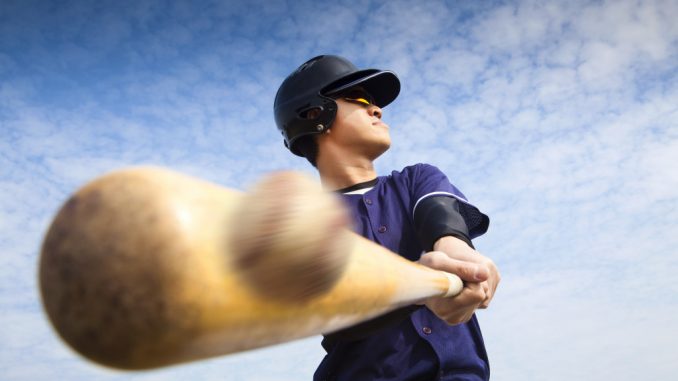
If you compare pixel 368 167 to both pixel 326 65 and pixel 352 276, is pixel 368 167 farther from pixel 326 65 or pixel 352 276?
pixel 352 276

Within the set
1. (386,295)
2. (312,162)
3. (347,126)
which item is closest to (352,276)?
(386,295)

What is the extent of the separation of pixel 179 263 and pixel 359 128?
106 inches

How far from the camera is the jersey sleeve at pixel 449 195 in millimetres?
2986

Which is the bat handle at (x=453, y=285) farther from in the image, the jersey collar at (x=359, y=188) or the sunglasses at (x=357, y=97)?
the sunglasses at (x=357, y=97)

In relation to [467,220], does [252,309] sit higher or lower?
higher

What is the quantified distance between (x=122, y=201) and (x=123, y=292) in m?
0.15

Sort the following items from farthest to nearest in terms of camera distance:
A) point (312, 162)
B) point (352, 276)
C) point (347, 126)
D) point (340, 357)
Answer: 1. point (312, 162)
2. point (347, 126)
3. point (340, 357)
4. point (352, 276)

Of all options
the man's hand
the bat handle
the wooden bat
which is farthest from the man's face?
the wooden bat

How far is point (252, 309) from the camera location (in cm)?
90

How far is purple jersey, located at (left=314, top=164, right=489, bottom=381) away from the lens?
2.77 m

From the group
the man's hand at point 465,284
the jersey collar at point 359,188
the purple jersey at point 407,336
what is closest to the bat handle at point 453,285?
the man's hand at point 465,284

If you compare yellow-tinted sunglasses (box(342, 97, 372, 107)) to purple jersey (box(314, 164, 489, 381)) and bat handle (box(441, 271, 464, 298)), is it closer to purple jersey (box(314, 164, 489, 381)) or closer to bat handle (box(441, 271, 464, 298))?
purple jersey (box(314, 164, 489, 381))

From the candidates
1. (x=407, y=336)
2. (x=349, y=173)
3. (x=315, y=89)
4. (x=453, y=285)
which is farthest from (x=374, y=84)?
(x=453, y=285)

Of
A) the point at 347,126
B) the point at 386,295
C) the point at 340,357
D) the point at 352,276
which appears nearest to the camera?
the point at 352,276
